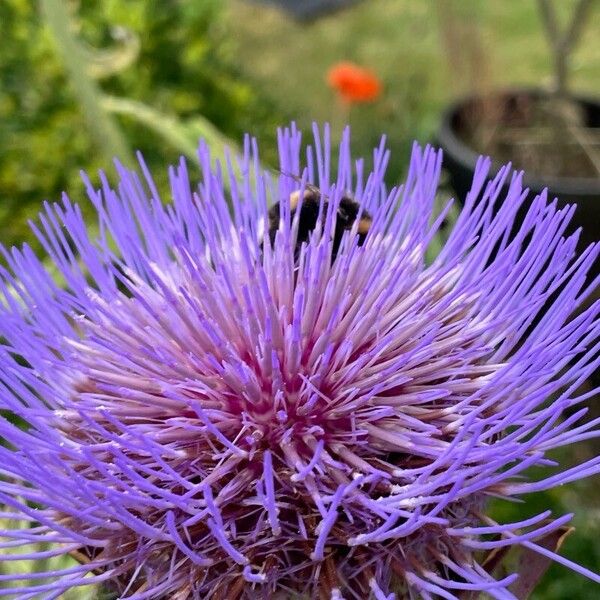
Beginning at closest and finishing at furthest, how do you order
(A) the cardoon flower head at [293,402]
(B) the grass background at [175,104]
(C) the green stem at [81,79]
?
(A) the cardoon flower head at [293,402], (C) the green stem at [81,79], (B) the grass background at [175,104]

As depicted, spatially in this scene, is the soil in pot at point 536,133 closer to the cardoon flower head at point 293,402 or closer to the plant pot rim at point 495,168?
the plant pot rim at point 495,168

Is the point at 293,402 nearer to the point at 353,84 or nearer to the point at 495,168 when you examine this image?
the point at 495,168

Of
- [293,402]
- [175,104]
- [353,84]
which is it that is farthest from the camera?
[353,84]

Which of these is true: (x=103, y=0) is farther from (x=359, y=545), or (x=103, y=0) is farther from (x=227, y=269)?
(x=359, y=545)

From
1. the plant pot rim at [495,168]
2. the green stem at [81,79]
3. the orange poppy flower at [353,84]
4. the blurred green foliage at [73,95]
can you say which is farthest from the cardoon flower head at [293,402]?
the orange poppy flower at [353,84]

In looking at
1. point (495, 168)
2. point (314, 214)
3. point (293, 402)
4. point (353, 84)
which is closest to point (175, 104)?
point (353, 84)
